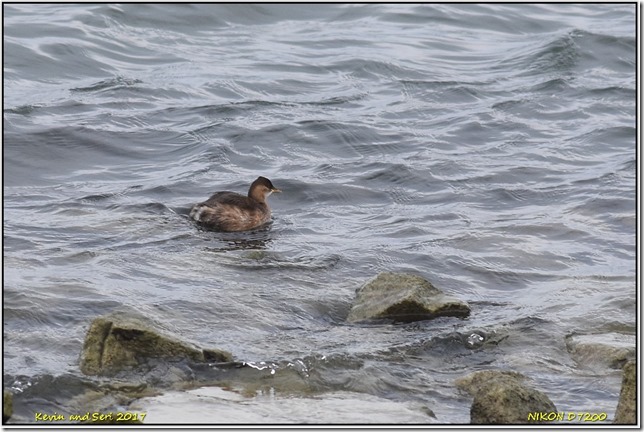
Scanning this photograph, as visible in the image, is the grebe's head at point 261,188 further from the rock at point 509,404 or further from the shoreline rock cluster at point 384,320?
the rock at point 509,404

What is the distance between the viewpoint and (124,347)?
253 inches

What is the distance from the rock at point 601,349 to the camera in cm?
712

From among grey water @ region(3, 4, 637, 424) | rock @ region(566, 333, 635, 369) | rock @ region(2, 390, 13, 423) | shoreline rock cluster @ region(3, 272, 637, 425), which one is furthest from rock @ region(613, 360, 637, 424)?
rock @ region(2, 390, 13, 423)

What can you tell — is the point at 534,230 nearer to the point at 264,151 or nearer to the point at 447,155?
the point at 447,155

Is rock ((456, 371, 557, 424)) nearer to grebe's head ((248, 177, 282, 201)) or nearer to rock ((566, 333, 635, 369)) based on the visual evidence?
rock ((566, 333, 635, 369))

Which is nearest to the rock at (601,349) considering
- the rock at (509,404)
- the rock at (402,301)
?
the rock at (402,301)

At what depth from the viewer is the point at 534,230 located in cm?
1054

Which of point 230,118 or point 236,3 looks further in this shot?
point 236,3

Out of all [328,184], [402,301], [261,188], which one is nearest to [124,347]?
[402,301]

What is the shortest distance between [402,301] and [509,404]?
198 cm

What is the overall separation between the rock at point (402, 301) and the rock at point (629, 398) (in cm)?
220

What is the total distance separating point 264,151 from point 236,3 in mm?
7723

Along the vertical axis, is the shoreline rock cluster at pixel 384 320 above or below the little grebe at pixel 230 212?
above

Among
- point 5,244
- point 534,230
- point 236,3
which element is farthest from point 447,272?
point 236,3
